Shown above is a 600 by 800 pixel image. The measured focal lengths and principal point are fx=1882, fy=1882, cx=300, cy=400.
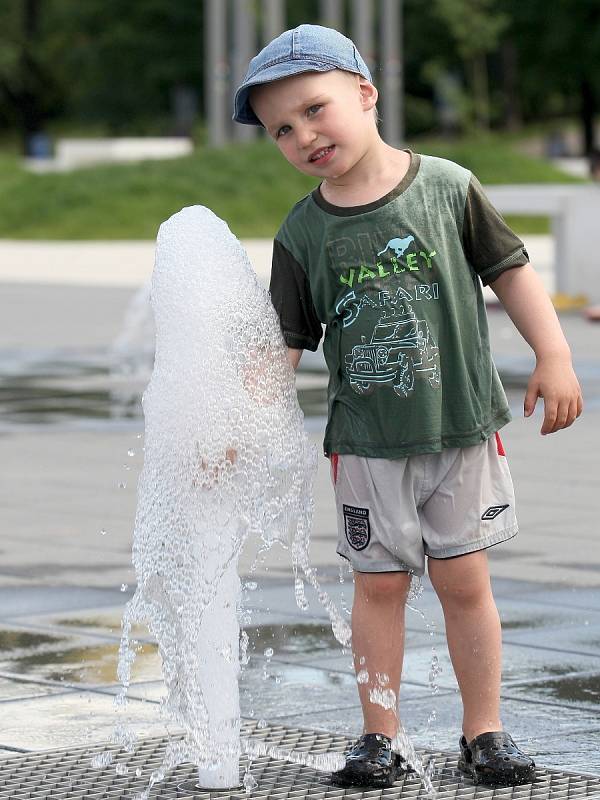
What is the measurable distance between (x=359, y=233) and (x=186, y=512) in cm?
66

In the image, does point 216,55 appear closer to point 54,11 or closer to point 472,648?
point 472,648

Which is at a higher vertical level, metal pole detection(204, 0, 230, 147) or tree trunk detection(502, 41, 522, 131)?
metal pole detection(204, 0, 230, 147)

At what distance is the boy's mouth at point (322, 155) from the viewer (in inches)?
149

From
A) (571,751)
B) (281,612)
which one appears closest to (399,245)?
(571,751)

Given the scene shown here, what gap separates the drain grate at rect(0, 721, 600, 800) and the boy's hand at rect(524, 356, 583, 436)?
Answer: 2.38ft

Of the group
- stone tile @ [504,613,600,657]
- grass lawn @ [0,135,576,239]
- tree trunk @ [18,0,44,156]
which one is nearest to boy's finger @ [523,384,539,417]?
stone tile @ [504,613,600,657]

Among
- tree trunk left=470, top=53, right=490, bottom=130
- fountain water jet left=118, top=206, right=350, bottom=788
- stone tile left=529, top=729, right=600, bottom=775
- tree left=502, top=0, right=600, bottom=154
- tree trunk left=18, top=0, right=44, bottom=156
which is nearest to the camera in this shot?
fountain water jet left=118, top=206, right=350, bottom=788

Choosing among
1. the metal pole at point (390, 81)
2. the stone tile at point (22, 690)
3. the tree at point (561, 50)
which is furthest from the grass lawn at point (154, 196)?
the tree at point (561, 50)

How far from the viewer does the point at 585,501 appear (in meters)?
7.59

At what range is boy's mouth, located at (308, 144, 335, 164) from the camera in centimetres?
380

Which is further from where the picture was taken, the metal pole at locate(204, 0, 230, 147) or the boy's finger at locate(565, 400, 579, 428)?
the metal pole at locate(204, 0, 230, 147)

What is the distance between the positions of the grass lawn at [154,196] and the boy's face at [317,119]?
26.2 meters

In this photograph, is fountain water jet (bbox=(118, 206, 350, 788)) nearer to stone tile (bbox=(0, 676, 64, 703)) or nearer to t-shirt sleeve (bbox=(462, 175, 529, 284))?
t-shirt sleeve (bbox=(462, 175, 529, 284))

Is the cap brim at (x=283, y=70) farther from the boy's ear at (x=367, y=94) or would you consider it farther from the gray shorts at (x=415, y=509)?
the gray shorts at (x=415, y=509)
